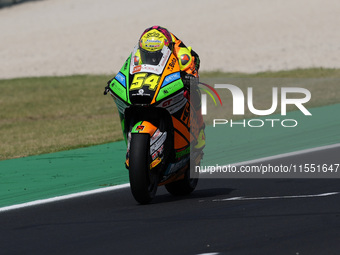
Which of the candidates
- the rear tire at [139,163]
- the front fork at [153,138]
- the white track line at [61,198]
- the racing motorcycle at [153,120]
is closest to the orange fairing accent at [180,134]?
the racing motorcycle at [153,120]

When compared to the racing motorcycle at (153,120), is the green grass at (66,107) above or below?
below

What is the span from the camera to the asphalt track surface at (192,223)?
261 inches

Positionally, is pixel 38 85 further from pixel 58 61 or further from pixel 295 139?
pixel 295 139

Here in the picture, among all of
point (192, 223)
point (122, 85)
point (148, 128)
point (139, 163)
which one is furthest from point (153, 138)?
point (192, 223)

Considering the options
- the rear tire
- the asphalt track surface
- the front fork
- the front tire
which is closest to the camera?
the asphalt track surface

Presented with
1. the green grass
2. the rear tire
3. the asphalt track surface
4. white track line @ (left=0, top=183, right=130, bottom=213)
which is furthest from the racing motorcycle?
the green grass

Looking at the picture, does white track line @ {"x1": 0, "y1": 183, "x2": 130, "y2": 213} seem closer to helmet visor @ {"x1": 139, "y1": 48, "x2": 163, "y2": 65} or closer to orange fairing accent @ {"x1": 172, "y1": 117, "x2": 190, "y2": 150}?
orange fairing accent @ {"x1": 172, "y1": 117, "x2": 190, "y2": 150}

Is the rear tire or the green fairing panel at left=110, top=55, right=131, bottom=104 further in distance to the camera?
the green fairing panel at left=110, top=55, right=131, bottom=104

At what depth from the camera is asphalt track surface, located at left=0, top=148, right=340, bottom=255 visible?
6633mm

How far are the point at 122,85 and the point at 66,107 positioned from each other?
1360 cm

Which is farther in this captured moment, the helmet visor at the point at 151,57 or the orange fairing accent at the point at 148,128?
the helmet visor at the point at 151,57

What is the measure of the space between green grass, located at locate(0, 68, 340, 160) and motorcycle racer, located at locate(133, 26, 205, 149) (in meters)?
5.43

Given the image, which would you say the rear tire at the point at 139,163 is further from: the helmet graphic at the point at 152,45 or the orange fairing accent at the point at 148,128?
the helmet graphic at the point at 152,45

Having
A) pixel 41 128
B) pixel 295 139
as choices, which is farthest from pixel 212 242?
pixel 41 128
